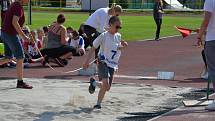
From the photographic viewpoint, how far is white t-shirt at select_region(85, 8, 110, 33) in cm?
1563

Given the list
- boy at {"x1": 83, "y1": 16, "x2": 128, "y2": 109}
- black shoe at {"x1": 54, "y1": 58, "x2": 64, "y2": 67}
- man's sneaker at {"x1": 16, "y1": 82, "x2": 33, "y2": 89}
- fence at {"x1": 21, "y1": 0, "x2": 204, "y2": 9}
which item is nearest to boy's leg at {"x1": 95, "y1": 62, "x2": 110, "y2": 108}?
boy at {"x1": 83, "y1": 16, "x2": 128, "y2": 109}

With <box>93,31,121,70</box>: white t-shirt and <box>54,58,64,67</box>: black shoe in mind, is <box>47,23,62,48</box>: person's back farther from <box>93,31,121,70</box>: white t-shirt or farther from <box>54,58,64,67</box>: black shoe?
<box>93,31,121,70</box>: white t-shirt

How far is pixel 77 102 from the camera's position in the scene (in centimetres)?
1052

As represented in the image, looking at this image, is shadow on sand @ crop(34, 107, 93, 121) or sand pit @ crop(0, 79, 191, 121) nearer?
shadow on sand @ crop(34, 107, 93, 121)

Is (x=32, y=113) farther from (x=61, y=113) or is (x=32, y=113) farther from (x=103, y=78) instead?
(x=103, y=78)

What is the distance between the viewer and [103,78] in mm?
10055

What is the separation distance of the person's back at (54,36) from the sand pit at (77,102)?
4068 mm

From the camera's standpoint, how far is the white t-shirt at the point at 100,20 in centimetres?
1563

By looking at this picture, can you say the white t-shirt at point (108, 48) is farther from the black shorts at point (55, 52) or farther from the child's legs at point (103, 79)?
the black shorts at point (55, 52)

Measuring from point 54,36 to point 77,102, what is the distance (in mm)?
7037

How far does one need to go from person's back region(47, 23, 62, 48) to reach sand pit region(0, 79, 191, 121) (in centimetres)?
407

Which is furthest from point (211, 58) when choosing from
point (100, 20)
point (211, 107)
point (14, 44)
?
point (100, 20)

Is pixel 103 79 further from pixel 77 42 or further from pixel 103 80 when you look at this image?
pixel 77 42

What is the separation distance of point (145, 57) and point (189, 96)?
8649 mm
